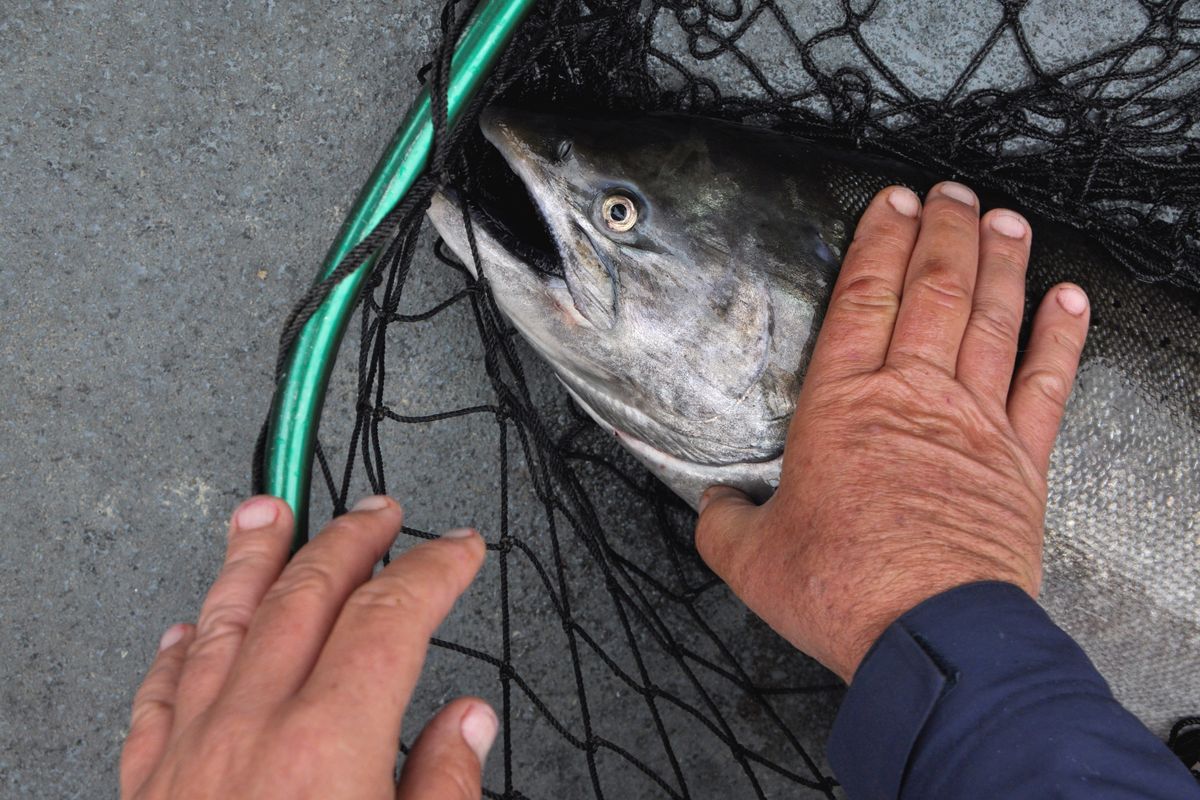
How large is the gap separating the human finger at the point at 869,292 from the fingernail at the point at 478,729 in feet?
2.41

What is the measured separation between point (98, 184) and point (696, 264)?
1304 millimetres

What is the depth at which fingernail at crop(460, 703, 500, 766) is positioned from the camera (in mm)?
1015

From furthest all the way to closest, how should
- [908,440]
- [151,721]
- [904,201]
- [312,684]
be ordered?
[904,201]
[908,440]
[151,721]
[312,684]

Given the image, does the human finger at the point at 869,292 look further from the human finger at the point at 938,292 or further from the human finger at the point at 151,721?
the human finger at the point at 151,721

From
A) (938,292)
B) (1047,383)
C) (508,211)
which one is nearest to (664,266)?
(508,211)

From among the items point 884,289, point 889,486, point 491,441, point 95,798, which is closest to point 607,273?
point 884,289

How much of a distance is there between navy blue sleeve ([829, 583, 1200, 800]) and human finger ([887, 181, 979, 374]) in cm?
39

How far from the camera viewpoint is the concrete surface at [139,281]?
185 centimetres

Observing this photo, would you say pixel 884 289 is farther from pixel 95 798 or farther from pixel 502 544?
pixel 95 798

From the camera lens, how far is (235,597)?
1094 millimetres

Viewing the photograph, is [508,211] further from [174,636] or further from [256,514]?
[174,636]

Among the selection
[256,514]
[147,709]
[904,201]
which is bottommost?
[147,709]

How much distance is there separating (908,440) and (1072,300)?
1.54 ft

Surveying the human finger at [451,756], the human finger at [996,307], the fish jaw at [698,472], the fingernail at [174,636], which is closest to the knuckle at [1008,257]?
the human finger at [996,307]
